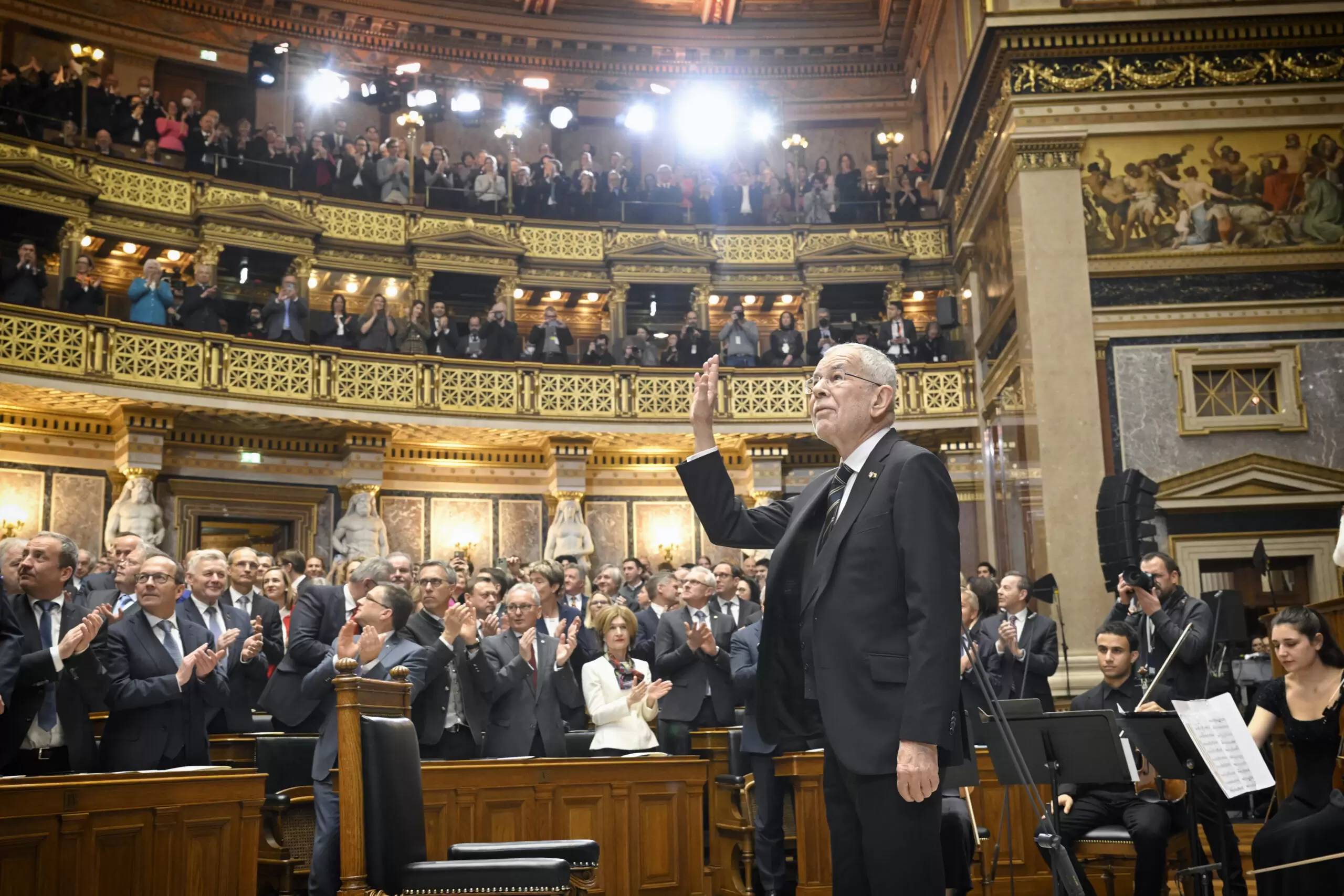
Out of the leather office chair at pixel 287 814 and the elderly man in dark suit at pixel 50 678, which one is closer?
the elderly man in dark suit at pixel 50 678

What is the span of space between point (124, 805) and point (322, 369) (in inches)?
524

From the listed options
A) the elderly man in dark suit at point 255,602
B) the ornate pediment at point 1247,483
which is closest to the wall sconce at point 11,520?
the elderly man in dark suit at point 255,602

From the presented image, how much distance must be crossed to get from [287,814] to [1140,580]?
15.5 feet

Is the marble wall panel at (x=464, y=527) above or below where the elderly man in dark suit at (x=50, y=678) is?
above

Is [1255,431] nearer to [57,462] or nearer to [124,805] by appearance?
[124,805]

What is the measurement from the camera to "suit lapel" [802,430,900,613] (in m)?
3.15

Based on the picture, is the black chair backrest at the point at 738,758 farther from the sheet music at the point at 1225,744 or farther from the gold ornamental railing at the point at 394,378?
the gold ornamental railing at the point at 394,378

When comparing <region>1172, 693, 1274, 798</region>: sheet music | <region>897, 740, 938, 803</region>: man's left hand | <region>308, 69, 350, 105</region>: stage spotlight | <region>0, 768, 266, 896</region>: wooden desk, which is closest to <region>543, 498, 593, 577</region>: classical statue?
<region>308, 69, 350, 105</region>: stage spotlight

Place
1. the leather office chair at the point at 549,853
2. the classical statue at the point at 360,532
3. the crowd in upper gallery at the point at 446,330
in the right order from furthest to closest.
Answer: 1. the classical statue at the point at 360,532
2. the crowd in upper gallery at the point at 446,330
3. the leather office chair at the point at 549,853

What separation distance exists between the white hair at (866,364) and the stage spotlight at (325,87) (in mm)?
19787

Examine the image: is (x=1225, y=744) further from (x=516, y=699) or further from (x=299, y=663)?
(x=299, y=663)

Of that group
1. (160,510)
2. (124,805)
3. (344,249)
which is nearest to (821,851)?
(124,805)

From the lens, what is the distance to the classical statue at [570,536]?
1838 cm

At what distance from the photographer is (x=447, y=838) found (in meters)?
5.81
